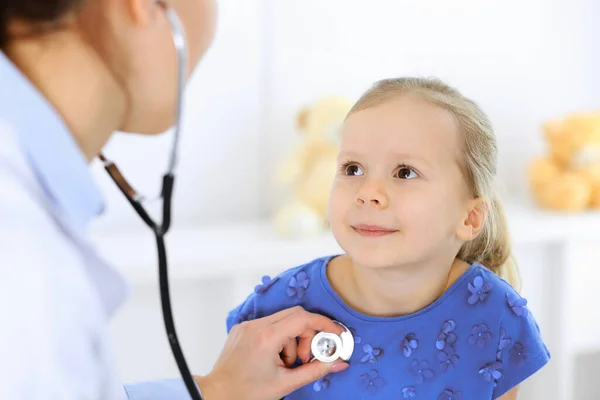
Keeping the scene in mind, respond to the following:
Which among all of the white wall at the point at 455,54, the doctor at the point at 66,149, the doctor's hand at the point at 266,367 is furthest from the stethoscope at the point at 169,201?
the white wall at the point at 455,54

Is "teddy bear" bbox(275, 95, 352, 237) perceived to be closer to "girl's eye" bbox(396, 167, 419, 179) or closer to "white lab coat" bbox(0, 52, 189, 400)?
"girl's eye" bbox(396, 167, 419, 179)

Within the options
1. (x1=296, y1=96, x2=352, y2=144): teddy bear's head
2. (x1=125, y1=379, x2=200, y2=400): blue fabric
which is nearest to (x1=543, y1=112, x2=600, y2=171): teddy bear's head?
(x1=296, y1=96, x2=352, y2=144): teddy bear's head

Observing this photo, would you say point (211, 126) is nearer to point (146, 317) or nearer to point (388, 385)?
point (146, 317)

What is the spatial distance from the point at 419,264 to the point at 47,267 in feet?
1.95

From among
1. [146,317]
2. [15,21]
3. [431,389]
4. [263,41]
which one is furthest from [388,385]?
[263,41]

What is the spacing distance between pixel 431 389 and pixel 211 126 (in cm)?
140

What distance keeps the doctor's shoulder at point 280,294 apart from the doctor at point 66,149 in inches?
15.1

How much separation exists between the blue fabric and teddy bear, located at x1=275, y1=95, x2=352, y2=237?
3.47ft

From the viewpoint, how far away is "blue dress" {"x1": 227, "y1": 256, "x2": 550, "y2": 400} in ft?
3.89

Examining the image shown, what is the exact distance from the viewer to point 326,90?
8.20ft

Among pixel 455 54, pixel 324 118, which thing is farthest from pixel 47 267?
pixel 455 54

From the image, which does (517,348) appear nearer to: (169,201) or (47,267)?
(169,201)

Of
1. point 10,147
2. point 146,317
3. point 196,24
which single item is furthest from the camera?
point 146,317

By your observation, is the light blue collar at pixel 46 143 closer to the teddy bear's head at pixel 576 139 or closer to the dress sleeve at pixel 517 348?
the dress sleeve at pixel 517 348
